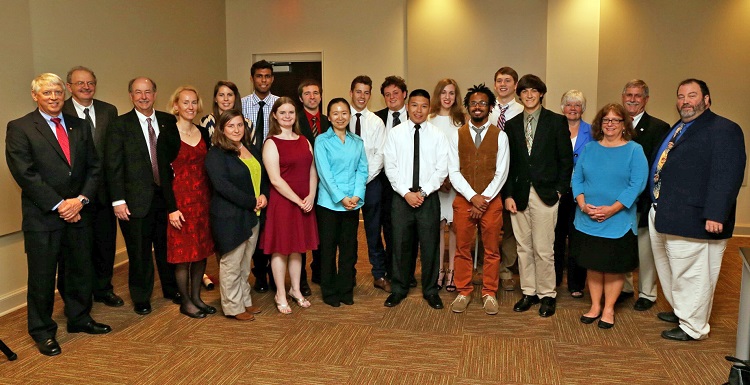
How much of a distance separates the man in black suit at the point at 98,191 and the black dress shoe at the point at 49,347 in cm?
87

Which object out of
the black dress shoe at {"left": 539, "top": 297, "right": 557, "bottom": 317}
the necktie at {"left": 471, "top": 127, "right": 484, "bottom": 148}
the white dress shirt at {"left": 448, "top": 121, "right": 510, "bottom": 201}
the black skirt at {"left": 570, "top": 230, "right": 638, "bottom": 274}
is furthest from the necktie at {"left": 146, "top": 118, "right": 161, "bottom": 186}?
the black skirt at {"left": 570, "top": 230, "right": 638, "bottom": 274}

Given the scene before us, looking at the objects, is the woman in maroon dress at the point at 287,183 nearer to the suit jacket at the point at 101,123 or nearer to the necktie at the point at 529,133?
the suit jacket at the point at 101,123

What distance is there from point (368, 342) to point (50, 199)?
2.15 metres

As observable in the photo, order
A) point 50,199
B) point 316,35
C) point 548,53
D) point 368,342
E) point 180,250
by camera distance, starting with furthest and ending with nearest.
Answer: point 316,35
point 548,53
point 180,250
point 368,342
point 50,199

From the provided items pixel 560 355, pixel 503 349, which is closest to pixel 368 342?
pixel 503 349

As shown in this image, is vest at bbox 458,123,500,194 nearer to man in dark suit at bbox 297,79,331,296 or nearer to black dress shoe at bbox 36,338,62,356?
man in dark suit at bbox 297,79,331,296

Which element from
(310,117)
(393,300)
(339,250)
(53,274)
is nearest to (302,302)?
(339,250)

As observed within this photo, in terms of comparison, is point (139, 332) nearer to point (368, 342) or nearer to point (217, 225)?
point (217, 225)

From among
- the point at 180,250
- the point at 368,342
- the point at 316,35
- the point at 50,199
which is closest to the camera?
the point at 50,199

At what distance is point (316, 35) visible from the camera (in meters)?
7.84

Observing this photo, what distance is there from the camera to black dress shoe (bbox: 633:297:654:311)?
432 cm

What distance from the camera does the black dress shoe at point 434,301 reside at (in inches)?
172

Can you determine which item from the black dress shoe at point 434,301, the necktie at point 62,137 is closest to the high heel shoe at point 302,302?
the black dress shoe at point 434,301

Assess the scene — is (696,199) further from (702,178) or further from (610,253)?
(610,253)
